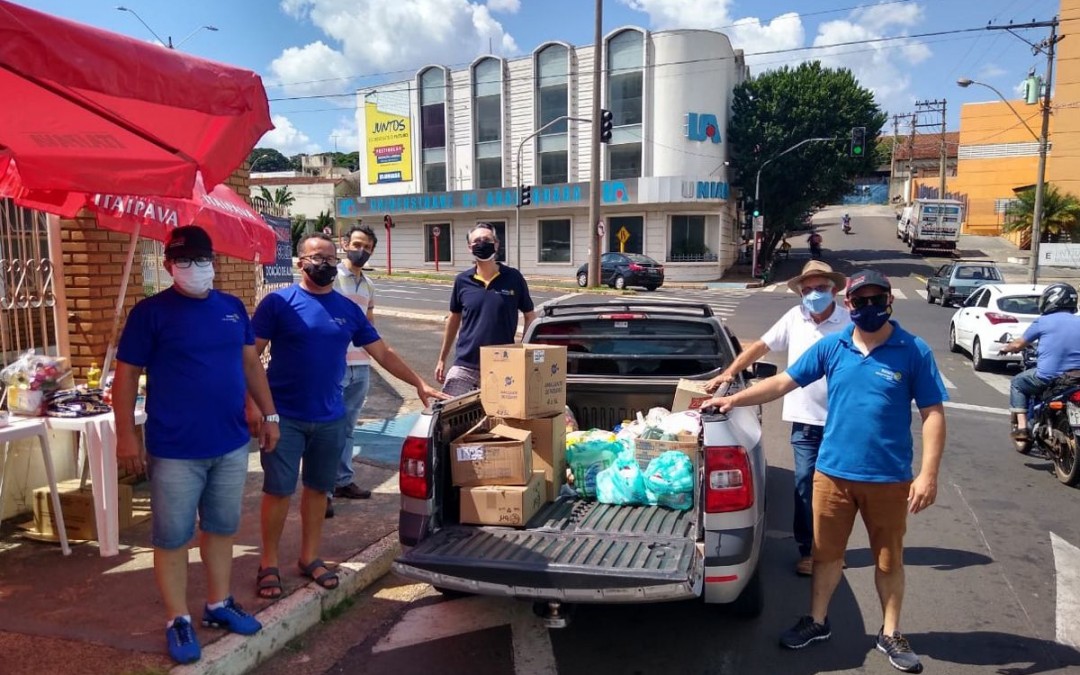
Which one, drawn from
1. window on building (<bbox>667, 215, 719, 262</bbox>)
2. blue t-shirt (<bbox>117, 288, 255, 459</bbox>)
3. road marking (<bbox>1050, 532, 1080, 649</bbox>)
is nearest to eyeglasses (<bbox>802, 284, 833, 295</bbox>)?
road marking (<bbox>1050, 532, 1080, 649</bbox>)

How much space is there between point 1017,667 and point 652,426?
81.6 inches

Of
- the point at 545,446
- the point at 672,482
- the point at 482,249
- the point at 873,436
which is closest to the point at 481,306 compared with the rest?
the point at 482,249

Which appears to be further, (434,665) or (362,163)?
(362,163)

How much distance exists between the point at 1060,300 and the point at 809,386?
391cm

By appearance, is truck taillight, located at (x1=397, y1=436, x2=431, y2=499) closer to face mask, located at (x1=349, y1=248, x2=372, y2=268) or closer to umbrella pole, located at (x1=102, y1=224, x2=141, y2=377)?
face mask, located at (x1=349, y1=248, x2=372, y2=268)

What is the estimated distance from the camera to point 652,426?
439cm

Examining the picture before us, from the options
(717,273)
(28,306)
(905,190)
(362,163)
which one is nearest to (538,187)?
(717,273)

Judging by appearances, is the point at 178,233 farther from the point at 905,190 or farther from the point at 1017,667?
the point at 905,190

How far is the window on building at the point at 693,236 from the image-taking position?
36250mm

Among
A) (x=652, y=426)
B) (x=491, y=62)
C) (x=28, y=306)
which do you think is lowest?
(x=652, y=426)

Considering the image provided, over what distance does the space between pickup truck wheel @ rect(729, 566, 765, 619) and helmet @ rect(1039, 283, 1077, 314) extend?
4.79m

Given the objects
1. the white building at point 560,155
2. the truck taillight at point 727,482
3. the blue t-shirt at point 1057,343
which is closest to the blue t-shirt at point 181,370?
the truck taillight at point 727,482

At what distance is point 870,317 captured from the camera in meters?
3.40

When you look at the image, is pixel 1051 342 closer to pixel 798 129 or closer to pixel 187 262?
pixel 187 262
